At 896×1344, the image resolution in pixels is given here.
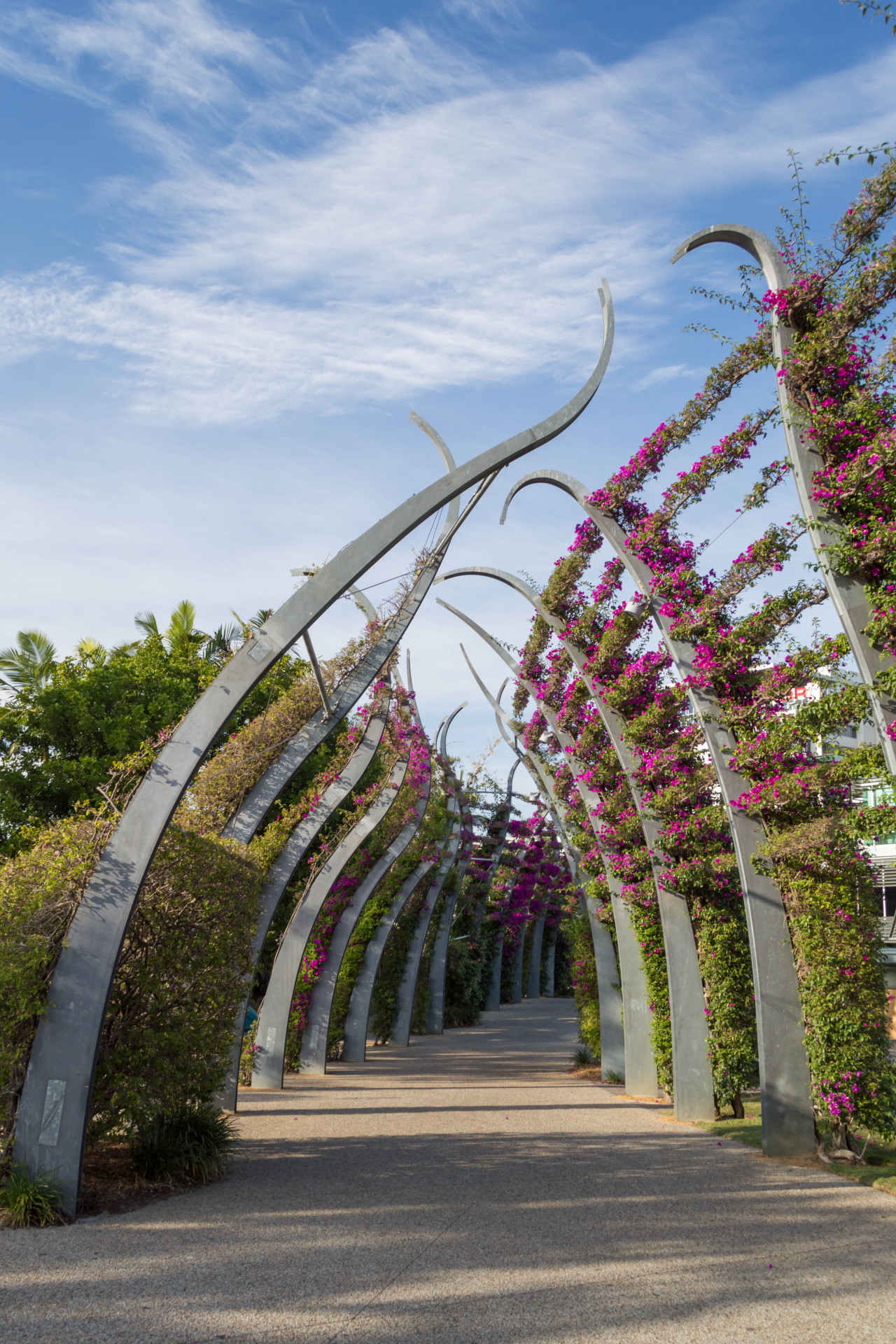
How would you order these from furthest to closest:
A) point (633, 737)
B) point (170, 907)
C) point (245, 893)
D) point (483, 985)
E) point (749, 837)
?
point (483, 985)
point (633, 737)
point (749, 837)
point (245, 893)
point (170, 907)

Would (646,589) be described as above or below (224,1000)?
above

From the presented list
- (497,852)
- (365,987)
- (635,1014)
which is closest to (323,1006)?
(365,987)

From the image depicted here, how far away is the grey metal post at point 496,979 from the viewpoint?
117 ft

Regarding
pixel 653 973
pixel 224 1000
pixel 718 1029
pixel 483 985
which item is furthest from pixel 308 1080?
pixel 483 985

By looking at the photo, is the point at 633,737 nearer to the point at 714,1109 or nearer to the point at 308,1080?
the point at 714,1109

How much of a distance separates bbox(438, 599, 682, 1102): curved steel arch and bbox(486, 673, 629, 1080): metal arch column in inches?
0.4

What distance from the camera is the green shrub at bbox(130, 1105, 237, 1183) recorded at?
7.37m

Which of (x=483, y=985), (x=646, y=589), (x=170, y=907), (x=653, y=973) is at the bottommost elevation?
(x=483, y=985)

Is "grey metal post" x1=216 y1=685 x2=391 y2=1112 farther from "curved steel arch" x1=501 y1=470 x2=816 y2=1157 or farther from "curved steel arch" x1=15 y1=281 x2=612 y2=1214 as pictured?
"curved steel arch" x1=501 y1=470 x2=816 y2=1157

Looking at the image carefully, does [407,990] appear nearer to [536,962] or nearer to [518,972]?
[518,972]

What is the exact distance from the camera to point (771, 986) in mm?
8867

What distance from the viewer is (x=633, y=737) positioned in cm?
1179

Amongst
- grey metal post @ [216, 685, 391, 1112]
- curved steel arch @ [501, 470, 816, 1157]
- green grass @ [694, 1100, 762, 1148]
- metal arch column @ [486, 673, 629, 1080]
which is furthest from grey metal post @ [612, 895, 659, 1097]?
grey metal post @ [216, 685, 391, 1112]

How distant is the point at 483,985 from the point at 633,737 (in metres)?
26.0
